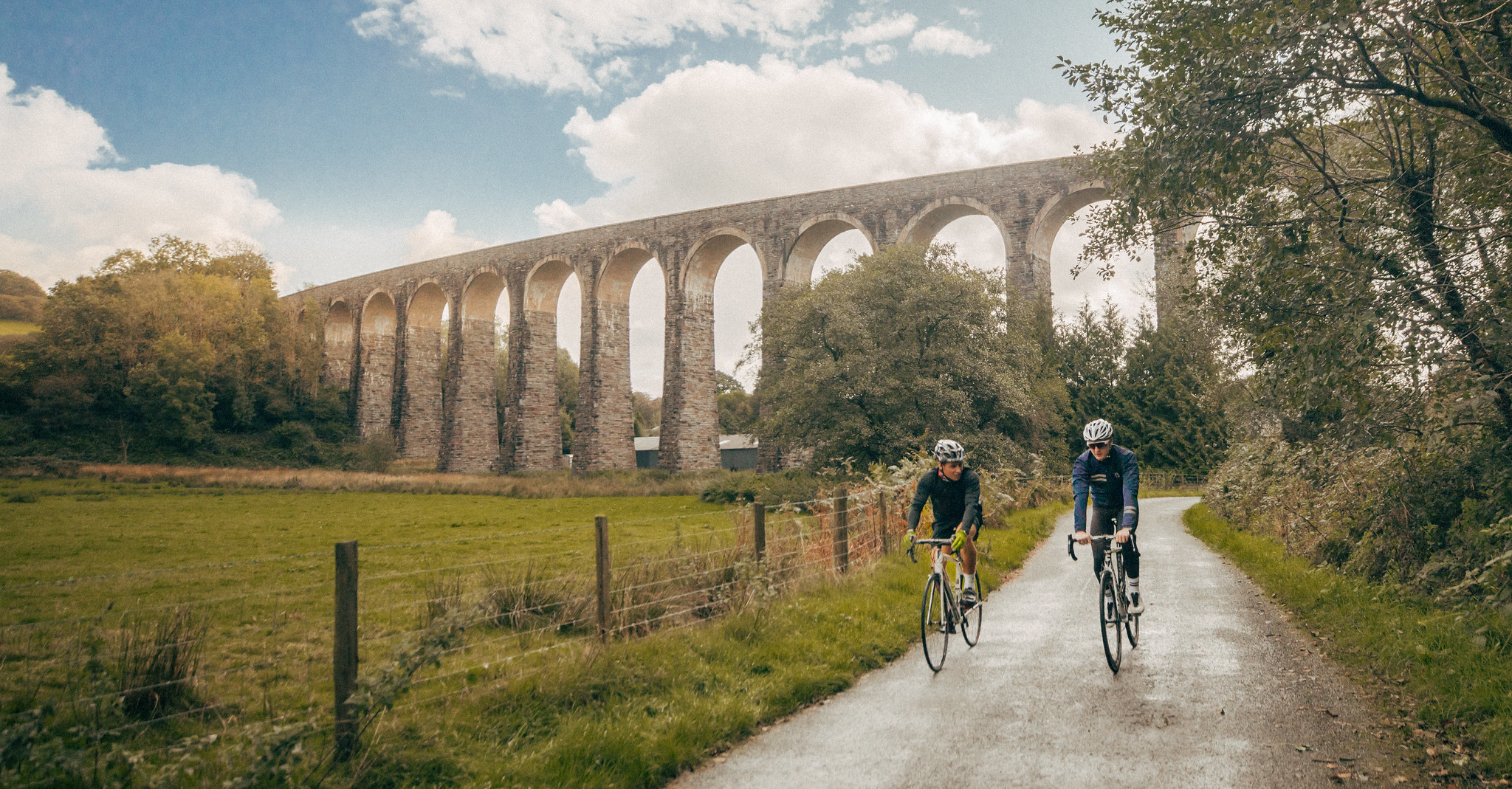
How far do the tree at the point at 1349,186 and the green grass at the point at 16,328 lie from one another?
52575 mm

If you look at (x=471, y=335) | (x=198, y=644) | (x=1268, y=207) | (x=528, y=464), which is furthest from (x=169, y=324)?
(x=1268, y=207)

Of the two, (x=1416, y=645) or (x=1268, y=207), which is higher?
(x=1268, y=207)

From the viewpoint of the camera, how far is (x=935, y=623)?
16.7 ft

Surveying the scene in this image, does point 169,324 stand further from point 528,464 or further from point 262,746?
point 262,746

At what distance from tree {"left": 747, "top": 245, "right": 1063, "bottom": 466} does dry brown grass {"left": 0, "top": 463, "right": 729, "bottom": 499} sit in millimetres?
8312

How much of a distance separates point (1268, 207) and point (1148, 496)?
23528 mm

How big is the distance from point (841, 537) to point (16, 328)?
54.3 meters

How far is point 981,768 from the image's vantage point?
338cm

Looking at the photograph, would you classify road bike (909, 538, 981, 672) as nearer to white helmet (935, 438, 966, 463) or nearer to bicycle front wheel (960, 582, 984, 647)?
bicycle front wheel (960, 582, 984, 647)

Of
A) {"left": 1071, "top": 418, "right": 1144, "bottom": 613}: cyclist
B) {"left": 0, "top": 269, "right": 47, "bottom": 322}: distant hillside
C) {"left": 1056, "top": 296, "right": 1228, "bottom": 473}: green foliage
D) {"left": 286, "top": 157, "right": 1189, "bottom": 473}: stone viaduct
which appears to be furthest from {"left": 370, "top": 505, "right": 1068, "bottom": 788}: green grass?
{"left": 0, "top": 269, "right": 47, "bottom": 322}: distant hillside

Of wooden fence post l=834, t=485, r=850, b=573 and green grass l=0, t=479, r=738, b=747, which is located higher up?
wooden fence post l=834, t=485, r=850, b=573

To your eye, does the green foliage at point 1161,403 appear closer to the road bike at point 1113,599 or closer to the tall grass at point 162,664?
the road bike at point 1113,599

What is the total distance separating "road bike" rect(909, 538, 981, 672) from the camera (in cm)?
496

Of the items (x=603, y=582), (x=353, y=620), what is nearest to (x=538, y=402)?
(x=603, y=582)
